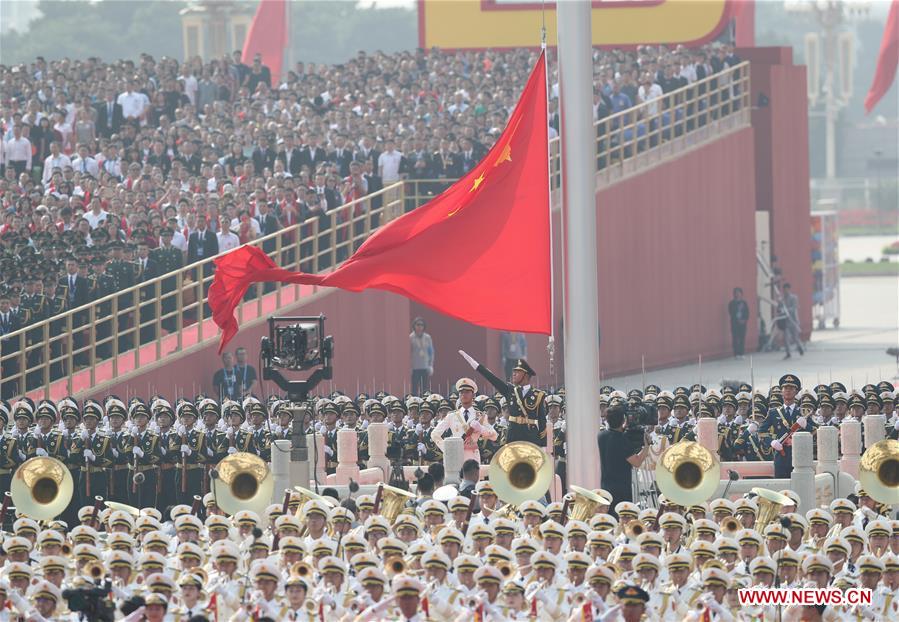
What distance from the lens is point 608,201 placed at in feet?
131

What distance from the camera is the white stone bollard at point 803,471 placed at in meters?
23.2

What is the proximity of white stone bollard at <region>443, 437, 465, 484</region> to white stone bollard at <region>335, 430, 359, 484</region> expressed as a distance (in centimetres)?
170

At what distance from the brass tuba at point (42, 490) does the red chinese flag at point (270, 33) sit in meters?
37.3

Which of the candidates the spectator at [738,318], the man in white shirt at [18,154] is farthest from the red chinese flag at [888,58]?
the man in white shirt at [18,154]

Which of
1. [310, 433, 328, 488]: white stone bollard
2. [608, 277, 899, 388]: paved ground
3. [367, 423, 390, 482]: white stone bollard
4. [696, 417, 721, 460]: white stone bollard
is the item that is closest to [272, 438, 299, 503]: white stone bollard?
[310, 433, 328, 488]: white stone bollard

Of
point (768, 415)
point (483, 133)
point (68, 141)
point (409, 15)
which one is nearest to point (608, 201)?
point (483, 133)

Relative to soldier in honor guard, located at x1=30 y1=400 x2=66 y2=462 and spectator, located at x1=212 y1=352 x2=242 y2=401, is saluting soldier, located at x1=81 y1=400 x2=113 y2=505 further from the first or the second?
spectator, located at x1=212 y1=352 x2=242 y2=401

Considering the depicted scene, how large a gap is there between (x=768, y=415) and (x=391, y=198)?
12186mm

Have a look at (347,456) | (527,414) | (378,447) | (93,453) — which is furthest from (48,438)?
(527,414)

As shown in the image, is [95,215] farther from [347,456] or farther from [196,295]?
[347,456]

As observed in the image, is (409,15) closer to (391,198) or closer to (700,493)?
(391,198)

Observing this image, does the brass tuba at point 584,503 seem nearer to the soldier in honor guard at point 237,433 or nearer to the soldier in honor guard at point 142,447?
the soldier in honor guard at point 237,433

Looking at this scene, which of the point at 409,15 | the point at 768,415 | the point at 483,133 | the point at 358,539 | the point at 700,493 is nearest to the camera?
the point at 358,539

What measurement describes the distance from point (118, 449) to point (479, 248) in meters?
6.04
